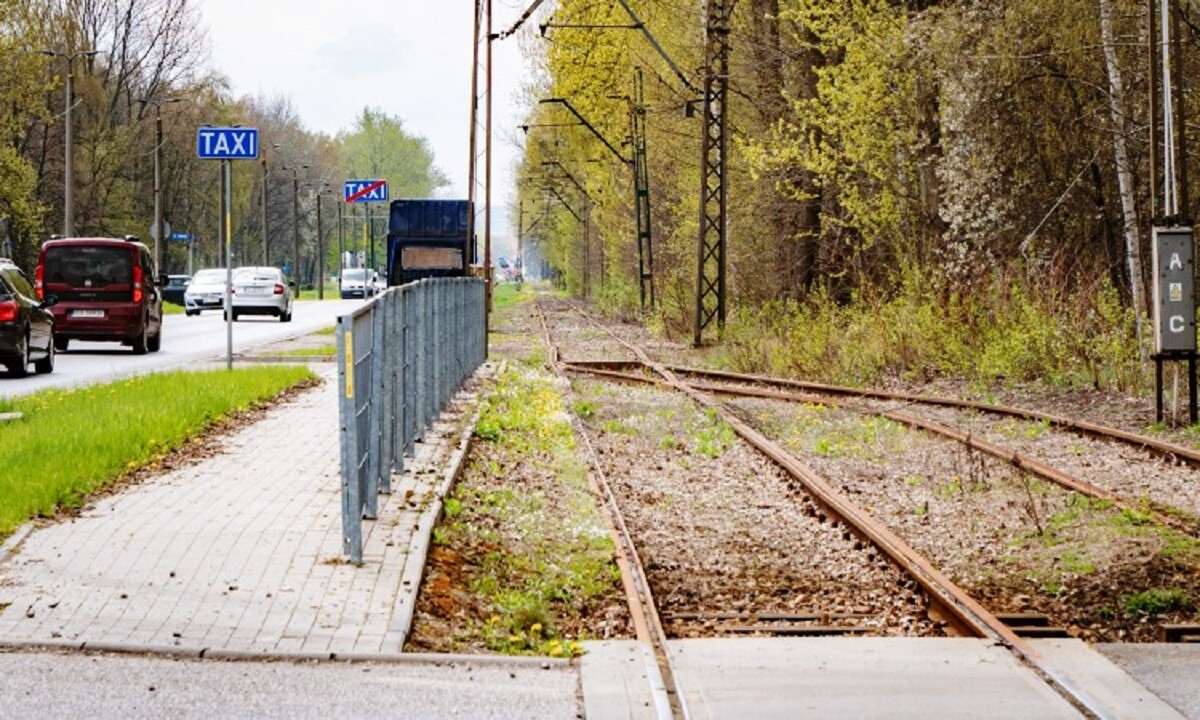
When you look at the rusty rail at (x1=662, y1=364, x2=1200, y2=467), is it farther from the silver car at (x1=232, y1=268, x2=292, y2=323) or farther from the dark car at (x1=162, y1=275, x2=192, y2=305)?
the dark car at (x1=162, y1=275, x2=192, y2=305)

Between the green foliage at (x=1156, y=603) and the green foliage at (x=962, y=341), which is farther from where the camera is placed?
the green foliage at (x=962, y=341)

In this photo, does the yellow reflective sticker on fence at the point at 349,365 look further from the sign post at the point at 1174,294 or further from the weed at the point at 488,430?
the sign post at the point at 1174,294

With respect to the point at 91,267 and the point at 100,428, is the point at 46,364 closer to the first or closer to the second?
the point at 91,267

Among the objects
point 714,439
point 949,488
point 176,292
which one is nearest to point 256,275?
point 176,292

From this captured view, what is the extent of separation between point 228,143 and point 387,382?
1219 centimetres

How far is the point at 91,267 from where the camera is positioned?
32500 mm

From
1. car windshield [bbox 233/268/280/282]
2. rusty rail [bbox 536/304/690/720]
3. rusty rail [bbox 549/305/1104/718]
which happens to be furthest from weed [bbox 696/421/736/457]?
car windshield [bbox 233/268/280/282]

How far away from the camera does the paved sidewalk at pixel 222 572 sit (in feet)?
25.5

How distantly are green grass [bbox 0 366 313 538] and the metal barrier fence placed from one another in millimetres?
1937

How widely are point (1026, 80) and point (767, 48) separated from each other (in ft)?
31.7

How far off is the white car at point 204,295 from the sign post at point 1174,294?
1810 inches

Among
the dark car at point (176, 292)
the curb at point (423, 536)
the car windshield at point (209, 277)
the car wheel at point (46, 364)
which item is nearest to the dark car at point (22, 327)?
the car wheel at point (46, 364)

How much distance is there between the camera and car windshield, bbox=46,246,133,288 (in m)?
32.5

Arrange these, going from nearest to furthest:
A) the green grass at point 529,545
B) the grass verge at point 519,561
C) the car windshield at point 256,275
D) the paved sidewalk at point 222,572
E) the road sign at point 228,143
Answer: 1. the paved sidewalk at point 222,572
2. the grass verge at point 519,561
3. the green grass at point 529,545
4. the road sign at point 228,143
5. the car windshield at point 256,275
